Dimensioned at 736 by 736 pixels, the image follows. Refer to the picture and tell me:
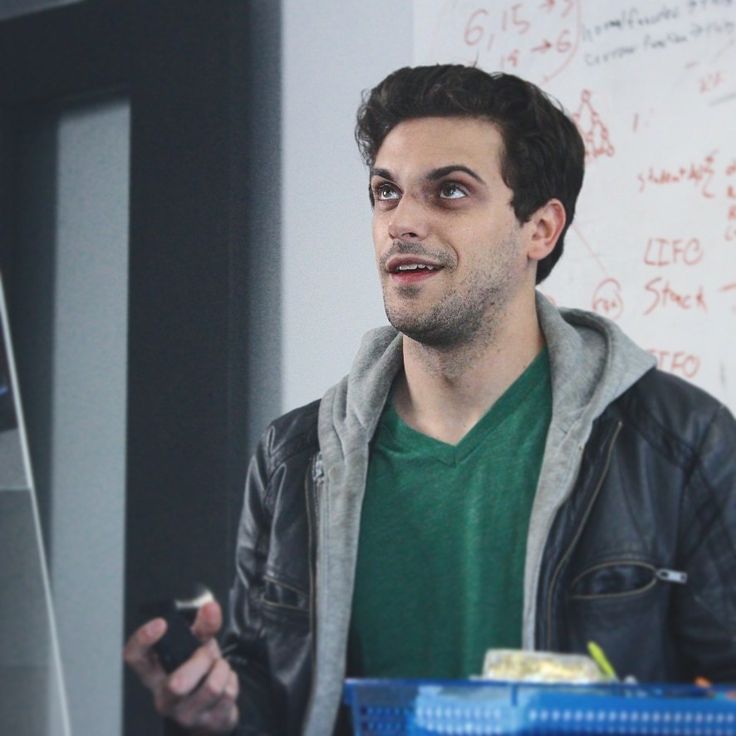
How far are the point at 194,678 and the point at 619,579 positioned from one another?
18.8 inches

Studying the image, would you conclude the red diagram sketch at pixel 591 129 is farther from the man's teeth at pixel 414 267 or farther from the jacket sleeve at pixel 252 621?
the jacket sleeve at pixel 252 621

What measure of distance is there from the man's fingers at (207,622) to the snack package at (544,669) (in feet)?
1.05

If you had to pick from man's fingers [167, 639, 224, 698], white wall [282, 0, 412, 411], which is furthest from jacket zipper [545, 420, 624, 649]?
white wall [282, 0, 412, 411]

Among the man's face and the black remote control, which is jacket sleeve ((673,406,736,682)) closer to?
the man's face

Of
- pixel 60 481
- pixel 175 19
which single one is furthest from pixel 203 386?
pixel 175 19

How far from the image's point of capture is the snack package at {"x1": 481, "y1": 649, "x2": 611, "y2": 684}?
0.94 meters

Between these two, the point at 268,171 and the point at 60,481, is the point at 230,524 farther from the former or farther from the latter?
the point at 268,171

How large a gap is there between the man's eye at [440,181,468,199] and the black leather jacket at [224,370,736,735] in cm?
32

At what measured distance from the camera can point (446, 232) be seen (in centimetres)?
154

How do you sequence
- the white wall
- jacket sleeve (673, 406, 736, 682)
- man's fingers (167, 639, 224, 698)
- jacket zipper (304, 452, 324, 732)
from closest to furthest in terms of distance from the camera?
man's fingers (167, 639, 224, 698), jacket sleeve (673, 406, 736, 682), jacket zipper (304, 452, 324, 732), the white wall

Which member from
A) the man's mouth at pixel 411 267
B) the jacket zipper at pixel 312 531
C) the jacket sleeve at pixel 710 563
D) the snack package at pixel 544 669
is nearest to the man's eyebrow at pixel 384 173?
the man's mouth at pixel 411 267

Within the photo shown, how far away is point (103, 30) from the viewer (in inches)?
84.4

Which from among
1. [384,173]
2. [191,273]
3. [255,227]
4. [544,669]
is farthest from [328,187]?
[544,669]

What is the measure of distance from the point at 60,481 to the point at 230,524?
1.25 feet
